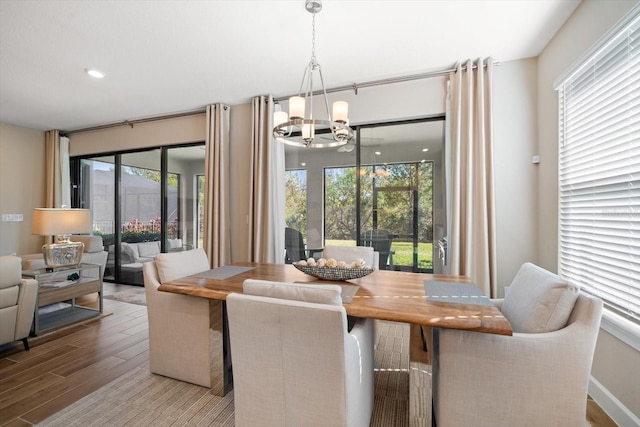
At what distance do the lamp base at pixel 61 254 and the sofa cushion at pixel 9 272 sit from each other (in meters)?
0.86

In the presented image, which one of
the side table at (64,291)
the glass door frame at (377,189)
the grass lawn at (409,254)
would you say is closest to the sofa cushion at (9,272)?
the side table at (64,291)

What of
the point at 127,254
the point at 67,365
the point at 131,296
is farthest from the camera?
the point at 127,254

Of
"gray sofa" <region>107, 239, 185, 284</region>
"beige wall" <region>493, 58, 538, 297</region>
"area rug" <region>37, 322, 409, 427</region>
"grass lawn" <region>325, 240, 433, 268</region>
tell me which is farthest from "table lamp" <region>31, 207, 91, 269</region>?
"beige wall" <region>493, 58, 538, 297</region>

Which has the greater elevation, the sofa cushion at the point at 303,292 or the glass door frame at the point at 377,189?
the glass door frame at the point at 377,189

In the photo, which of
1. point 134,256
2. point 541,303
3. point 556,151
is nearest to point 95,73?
point 134,256

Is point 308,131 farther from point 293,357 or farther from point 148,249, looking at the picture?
point 148,249

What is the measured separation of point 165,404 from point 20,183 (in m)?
5.63

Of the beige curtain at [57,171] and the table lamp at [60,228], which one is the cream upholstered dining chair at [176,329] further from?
the beige curtain at [57,171]

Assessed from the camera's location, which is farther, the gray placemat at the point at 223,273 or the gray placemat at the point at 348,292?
the gray placemat at the point at 223,273

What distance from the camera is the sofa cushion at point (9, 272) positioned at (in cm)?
237

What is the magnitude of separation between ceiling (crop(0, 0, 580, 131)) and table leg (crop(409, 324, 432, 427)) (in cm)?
234

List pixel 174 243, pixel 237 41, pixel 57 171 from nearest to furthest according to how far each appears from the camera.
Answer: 1. pixel 237 41
2. pixel 174 243
3. pixel 57 171

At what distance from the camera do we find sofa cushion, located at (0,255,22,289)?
237 cm

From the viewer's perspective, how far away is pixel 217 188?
4055mm
